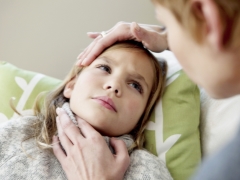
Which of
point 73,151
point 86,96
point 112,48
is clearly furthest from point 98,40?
point 73,151

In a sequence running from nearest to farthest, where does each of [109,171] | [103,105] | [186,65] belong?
[186,65] → [109,171] → [103,105]

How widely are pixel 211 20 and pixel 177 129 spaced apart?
2.05 ft

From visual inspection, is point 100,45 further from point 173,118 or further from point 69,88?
point 173,118

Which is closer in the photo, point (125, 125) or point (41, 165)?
point (41, 165)

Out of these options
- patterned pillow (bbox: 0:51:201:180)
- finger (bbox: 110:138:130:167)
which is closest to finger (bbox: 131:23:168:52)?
patterned pillow (bbox: 0:51:201:180)

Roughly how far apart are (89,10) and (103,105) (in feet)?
2.87

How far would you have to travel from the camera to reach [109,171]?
833mm

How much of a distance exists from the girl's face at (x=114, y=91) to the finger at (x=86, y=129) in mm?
16

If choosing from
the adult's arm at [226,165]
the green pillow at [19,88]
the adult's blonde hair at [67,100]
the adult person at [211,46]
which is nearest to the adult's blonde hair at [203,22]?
the adult person at [211,46]

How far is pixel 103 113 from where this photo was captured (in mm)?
936

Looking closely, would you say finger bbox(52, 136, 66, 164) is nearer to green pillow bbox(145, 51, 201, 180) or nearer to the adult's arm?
green pillow bbox(145, 51, 201, 180)

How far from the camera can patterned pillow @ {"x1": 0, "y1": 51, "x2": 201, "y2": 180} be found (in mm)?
979

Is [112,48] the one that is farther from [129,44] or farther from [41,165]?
[41,165]

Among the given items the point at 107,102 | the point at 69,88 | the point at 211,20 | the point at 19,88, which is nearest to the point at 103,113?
the point at 107,102
